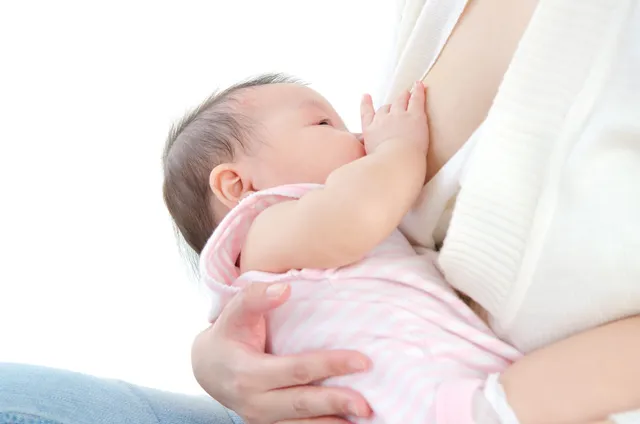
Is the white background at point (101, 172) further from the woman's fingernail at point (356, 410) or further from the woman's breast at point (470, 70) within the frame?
the woman's fingernail at point (356, 410)

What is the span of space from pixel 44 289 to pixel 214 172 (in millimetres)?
892

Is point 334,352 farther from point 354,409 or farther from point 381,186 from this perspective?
point 381,186

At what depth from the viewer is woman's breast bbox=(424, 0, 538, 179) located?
63cm

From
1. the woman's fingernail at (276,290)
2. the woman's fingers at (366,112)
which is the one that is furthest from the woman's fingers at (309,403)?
the woman's fingers at (366,112)

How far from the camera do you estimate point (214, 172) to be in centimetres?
82

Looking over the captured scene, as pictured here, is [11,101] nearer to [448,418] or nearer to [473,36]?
[473,36]

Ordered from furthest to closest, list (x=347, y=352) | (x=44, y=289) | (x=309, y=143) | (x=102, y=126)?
(x=102, y=126)
(x=44, y=289)
(x=309, y=143)
(x=347, y=352)

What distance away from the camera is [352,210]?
66cm

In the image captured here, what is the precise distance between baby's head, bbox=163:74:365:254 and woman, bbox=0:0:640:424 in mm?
124

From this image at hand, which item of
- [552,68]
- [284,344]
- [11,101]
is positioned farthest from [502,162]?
[11,101]

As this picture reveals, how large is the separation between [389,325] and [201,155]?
374mm

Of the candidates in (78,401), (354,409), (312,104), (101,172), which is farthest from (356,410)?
(101,172)

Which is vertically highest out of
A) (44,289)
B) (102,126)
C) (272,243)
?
(102,126)

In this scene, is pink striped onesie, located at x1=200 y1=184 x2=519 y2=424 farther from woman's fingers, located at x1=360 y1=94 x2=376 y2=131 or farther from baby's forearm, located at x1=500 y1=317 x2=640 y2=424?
woman's fingers, located at x1=360 y1=94 x2=376 y2=131
